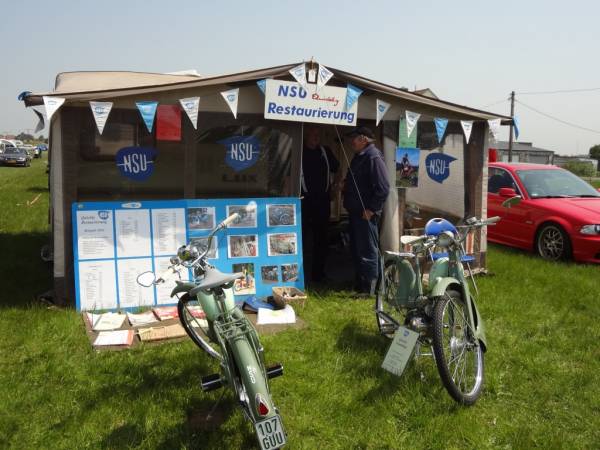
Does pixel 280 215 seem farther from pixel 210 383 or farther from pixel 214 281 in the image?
pixel 214 281

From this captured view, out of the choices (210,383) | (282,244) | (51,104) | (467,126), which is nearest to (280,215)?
(282,244)

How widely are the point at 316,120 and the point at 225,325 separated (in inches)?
133

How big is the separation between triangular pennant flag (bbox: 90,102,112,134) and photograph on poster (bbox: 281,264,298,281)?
2449mm

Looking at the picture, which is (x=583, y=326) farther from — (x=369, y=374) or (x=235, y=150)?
(x=235, y=150)

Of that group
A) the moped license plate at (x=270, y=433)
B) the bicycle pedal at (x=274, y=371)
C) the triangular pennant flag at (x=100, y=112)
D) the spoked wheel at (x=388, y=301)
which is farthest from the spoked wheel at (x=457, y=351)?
the triangular pennant flag at (x=100, y=112)

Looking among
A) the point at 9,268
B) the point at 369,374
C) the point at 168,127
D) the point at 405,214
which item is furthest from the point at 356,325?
the point at 9,268

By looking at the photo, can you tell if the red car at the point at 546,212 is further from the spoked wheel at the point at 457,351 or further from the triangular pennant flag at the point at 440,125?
the spoked wheel at the point at 457,351

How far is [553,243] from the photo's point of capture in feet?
26.1

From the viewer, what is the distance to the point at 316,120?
567 cm

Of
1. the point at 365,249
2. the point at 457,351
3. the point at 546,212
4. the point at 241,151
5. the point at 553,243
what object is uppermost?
the point at 241,151

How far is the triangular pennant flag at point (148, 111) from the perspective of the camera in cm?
498

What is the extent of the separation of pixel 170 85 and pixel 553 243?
626cm

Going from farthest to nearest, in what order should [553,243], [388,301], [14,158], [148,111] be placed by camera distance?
[14,158]
[553,243]
[148,111]
[388,301]

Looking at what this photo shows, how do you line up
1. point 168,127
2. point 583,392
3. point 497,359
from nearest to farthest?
1. point 583,392
2. point 497,359
3. point 168,127
